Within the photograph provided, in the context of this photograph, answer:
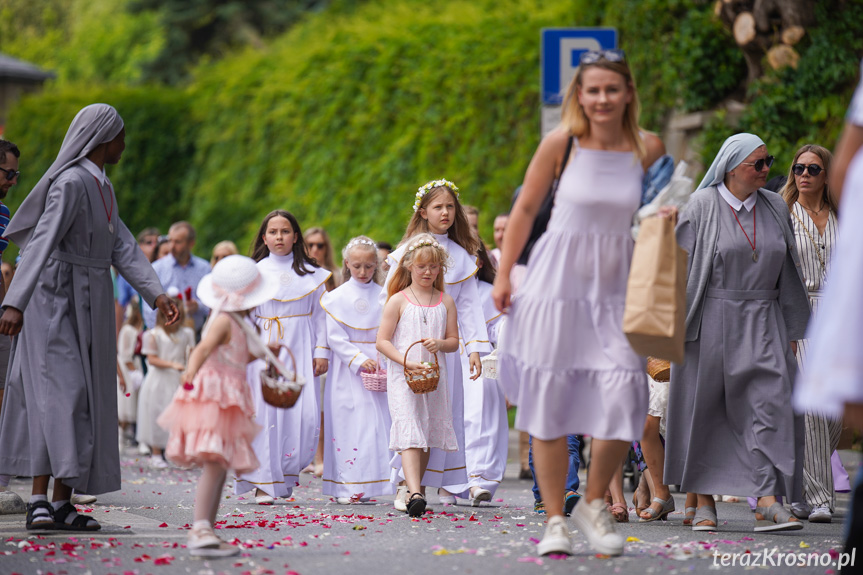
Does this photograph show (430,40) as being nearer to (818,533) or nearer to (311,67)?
(311,67)

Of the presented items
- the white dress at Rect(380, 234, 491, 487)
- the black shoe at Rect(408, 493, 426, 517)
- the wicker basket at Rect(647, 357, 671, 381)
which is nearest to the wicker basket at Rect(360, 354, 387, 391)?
the white dress at Rect(380, 234, 491, 487)

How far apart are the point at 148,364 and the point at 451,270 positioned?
5.69 meters

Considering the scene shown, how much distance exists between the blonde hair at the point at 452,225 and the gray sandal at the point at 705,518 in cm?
275

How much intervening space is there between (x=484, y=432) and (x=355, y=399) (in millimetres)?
992

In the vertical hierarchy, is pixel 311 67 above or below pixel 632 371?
above

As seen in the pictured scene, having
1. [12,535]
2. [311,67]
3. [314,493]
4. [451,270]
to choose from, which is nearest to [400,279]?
[451,270]

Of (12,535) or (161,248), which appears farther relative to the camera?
(161,248)

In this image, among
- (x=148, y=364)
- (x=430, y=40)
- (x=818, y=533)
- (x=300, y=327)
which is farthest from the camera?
(x=430, y=40)

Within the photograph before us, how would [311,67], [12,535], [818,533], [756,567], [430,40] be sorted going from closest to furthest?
[756,567], [12,535], [818,533], [430,40], [311,67]

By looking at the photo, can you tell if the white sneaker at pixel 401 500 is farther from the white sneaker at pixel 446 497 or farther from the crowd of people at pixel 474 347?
the white sneaker at pixel 446 497

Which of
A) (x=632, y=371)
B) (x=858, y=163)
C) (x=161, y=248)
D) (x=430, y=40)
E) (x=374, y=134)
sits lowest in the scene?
(x=632, y=371)

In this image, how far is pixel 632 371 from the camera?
545 centimetres

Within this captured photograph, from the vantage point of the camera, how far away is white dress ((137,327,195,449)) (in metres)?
12.7

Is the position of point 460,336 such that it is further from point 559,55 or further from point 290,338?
point 559,55
